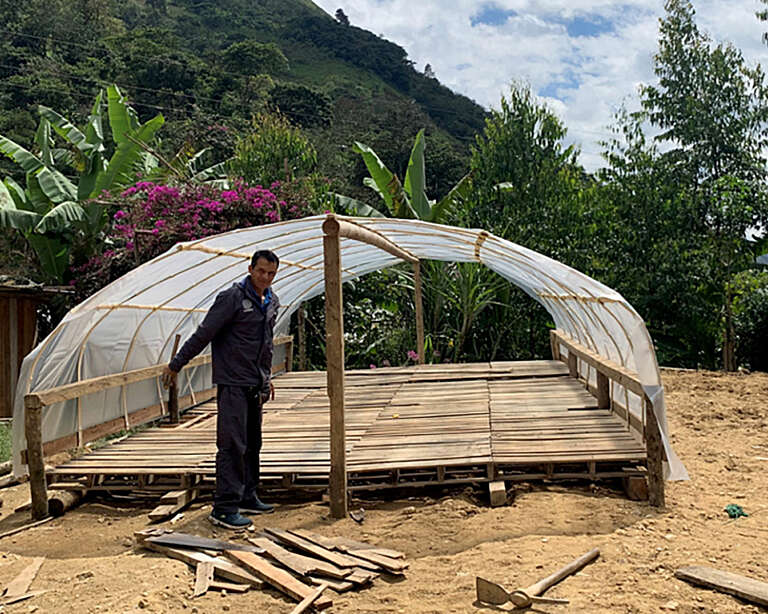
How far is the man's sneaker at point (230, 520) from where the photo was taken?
518cm

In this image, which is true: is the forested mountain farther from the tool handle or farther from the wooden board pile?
the tool handle

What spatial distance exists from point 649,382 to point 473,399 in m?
3.50

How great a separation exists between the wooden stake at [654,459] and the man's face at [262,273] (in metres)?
2.93

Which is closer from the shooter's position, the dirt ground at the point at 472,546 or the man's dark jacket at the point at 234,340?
the dirt ground at the point at 472,546

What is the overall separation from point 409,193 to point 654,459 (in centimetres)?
993

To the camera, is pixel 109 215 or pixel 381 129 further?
pixel 381 129

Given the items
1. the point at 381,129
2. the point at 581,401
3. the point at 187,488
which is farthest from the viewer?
the point at 381,129

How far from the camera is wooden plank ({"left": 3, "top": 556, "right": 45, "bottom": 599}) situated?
419cm

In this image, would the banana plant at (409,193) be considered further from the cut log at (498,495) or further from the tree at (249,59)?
the tree at (249,59)

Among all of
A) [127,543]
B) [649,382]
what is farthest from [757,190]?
[127,543]

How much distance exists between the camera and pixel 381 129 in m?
35.5

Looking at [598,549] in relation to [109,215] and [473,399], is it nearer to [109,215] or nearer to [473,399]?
[473,399]

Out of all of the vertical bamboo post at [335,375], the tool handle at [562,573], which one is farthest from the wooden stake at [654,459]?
the vertical bamboo post at [335,375]

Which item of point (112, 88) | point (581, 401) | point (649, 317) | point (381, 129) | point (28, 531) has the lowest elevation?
point (28, 531)
